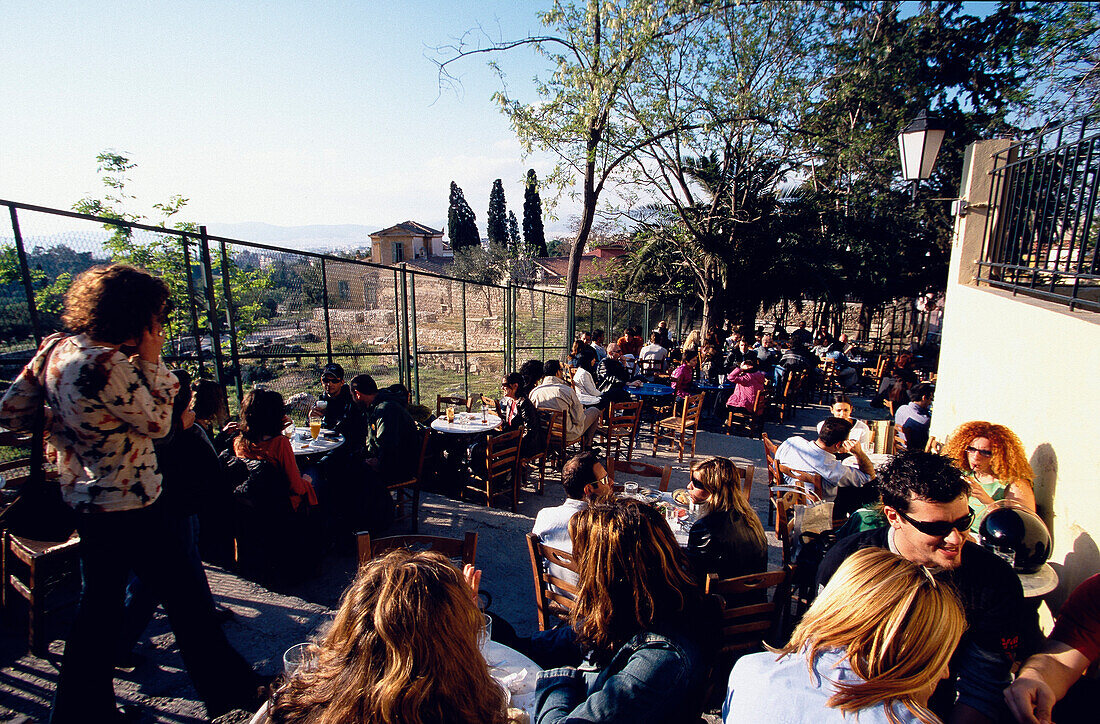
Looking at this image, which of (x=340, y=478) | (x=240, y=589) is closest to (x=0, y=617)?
(x=240, y=589)

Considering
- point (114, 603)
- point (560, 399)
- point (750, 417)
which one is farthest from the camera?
point (750, 417)

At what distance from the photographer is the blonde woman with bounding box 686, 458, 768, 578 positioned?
282 cm

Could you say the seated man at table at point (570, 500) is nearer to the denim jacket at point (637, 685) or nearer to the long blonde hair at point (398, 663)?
the denim jacket at point (637, 685)

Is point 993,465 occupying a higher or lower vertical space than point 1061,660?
higher

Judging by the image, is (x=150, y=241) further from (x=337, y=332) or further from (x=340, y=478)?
(x=340, y=478)

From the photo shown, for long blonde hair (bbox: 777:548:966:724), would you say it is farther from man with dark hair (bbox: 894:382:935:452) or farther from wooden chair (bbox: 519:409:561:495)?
man with dark hair (bbox: 894:382:935:452)

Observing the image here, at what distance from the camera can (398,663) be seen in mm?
1239

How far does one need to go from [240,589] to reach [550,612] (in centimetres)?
244

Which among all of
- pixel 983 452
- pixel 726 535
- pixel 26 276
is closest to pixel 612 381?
pixel 983 452

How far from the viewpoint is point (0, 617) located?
3312 mm

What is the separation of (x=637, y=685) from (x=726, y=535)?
54.4 inches

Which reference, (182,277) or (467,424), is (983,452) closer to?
(467,424)

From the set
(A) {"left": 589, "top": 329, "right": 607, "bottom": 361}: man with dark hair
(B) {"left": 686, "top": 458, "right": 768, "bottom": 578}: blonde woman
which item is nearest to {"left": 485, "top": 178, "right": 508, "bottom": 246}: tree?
(A) {"left": 589, "top": 329, "right": 607, "bottom": 361}: man with dark hair

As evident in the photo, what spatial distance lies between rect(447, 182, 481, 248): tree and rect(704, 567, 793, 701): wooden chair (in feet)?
164
